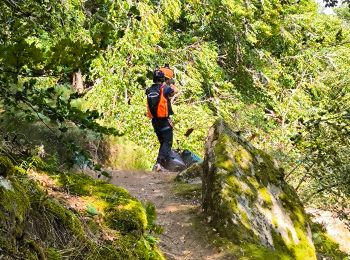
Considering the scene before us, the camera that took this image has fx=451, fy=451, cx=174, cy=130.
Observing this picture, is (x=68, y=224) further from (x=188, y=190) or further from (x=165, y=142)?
(x=165, y=142)

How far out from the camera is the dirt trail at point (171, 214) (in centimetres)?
500

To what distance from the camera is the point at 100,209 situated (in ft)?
11.9

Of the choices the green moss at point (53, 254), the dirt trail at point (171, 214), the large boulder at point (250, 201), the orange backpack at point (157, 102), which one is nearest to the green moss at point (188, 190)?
the dirt trail at point (171, 214)

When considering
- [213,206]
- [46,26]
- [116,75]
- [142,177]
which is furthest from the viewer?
[116,75]

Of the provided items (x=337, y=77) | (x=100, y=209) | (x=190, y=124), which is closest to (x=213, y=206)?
(x=100, y=209)

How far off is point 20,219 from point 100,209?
1.26 m

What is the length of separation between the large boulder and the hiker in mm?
2072

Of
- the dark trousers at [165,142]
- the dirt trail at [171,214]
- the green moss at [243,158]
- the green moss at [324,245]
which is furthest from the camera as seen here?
the dark trousers at [165,142]

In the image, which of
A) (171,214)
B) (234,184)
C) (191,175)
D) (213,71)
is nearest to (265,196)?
(234,184)

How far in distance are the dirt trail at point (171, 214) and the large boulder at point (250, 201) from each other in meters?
0.31

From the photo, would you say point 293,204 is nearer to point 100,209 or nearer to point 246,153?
point 246,153

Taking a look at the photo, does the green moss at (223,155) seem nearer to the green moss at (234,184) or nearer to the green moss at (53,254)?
the green moss at (234,184)

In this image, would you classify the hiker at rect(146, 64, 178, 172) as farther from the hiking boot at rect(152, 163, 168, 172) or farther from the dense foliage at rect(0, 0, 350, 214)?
the dense foliage at rect(0, 0, 350, 214)

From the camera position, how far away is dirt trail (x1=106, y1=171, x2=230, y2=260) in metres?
5.00
